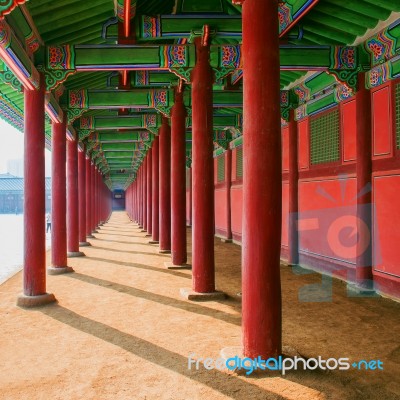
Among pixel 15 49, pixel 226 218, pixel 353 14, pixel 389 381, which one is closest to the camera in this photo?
pixel 389 381

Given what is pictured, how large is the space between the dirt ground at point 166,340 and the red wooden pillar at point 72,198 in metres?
3.63

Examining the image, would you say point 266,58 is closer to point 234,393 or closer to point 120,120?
point 234,393

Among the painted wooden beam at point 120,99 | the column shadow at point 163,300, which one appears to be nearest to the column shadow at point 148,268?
the column shadow at point 163,300

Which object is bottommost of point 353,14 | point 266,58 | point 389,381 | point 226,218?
point 389,381

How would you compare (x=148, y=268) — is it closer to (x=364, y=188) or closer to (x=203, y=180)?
(x=203, y=180)

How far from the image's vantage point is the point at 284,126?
10.5 meters

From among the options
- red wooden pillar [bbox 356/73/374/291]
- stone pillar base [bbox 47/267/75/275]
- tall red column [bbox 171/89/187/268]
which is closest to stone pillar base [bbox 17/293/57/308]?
stone pillar base [bbox 47/267/75/275]

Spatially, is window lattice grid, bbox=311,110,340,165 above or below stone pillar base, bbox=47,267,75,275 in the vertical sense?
above

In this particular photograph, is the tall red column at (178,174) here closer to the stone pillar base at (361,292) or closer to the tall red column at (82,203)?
the stone pillar base at (361,292)

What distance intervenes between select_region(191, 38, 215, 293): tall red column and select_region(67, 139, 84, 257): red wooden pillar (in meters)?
6.06

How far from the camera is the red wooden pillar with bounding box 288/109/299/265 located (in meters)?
9.71

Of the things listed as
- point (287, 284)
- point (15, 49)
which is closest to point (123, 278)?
point (287, 284)

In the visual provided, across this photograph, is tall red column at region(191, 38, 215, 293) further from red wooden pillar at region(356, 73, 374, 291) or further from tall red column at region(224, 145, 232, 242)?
tall red column at region(224, 145, 232, 242)

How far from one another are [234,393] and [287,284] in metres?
4.67
